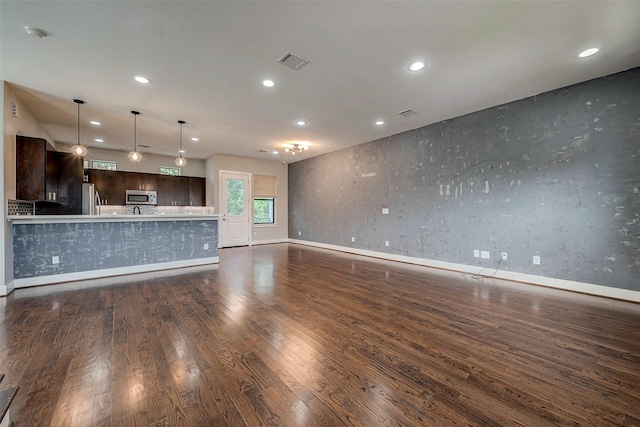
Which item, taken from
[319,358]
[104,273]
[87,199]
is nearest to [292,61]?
[319,358]

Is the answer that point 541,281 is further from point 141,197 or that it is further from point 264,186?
point 141,197

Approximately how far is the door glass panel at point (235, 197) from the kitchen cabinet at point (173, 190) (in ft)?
4.83

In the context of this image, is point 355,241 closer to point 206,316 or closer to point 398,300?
point 398,300

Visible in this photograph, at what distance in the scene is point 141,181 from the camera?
7477 mm

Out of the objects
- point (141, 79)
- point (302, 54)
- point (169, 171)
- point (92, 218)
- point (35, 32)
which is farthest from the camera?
point (169, 171)

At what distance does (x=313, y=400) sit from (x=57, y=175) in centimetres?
683

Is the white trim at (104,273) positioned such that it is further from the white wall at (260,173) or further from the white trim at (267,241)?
the white trim at (267,241)

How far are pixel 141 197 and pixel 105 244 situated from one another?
3674mm

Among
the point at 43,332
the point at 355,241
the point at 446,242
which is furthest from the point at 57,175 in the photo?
the point at 446,242

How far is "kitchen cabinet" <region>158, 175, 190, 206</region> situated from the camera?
25.7 ft

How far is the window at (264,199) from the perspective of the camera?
8.57 m

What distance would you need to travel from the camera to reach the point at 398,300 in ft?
10.5

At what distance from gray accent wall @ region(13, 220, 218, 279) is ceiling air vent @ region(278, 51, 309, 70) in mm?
3715

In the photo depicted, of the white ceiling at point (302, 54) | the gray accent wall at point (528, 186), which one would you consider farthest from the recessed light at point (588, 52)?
the gray accent wall at point (528, 186)
